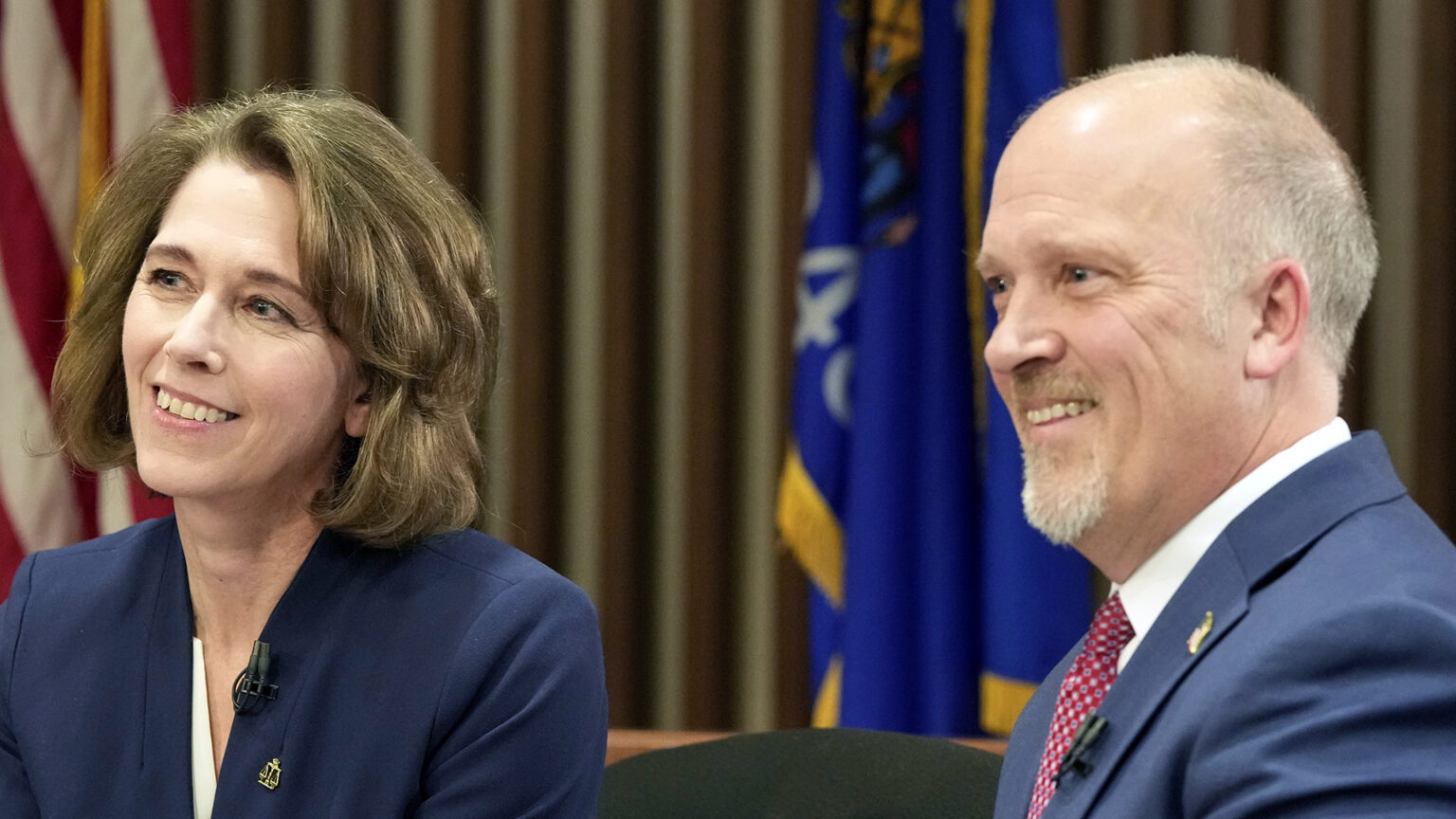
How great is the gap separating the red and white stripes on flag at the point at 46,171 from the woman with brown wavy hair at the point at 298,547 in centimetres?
130

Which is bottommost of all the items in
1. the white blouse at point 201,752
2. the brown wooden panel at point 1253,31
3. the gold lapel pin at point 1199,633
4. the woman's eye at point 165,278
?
the white blouse at point 201,752

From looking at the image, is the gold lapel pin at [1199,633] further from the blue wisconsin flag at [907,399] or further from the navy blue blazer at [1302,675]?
the blue wisconsin flag at [907,399]

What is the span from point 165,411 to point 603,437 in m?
1.47

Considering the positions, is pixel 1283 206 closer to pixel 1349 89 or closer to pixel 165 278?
pixel 165 278

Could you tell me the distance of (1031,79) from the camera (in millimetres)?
2947

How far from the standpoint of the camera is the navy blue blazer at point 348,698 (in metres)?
1.85

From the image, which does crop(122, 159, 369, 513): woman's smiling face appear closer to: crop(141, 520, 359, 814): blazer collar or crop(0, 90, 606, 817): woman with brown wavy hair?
crop(0, 90, 606, 817): woman with brown wavy hair

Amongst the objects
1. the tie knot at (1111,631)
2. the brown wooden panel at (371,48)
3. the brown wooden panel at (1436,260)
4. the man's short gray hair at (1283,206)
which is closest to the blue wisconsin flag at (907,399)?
the brown wooden panel at (1436,260)

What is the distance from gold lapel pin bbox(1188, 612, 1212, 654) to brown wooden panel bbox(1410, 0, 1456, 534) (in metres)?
1.82

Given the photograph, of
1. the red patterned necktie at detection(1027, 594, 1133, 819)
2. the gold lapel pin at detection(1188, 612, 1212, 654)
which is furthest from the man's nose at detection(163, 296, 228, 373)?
the gold lapel pin at detection(1188, 612, 1212, 654)

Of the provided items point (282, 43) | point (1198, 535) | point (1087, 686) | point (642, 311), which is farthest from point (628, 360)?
point (1198, 535)

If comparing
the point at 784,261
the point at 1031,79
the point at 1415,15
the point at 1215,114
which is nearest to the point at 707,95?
the point at 784,261

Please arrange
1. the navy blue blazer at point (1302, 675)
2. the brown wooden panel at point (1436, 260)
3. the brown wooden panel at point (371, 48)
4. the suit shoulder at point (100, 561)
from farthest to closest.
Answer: the brown wooden panel at point (371, 48)
the brown wooden panel at point (1436, 260)
the suit shoulder at point (100, 561)
the navy blue blazer at point (1302, 675)

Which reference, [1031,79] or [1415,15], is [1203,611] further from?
[1415,15]
